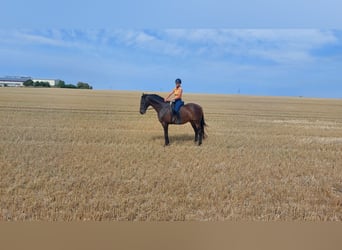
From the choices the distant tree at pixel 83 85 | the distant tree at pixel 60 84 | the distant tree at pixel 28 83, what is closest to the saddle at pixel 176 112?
the distant tree at pixel 83 85

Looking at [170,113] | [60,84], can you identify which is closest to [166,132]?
[170,113]

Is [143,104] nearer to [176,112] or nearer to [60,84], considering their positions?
[176,112]

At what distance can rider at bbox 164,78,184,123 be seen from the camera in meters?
2.38

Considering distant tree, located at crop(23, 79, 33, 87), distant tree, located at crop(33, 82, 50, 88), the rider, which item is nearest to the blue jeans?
the rider

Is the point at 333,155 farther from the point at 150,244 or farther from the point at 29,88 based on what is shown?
the point at 29,88

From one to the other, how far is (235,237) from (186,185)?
2.07 feet

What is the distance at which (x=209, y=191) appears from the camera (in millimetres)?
2490

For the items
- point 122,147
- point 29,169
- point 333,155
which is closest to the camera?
point 29,169

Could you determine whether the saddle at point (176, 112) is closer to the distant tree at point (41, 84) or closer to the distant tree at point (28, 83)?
the distant tree at point (41, 84)

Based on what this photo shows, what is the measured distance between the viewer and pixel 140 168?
2.61 metres

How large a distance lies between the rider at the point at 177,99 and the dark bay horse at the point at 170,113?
0.05m

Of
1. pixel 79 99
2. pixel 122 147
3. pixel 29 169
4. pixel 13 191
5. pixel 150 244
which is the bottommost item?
pixel 150 244

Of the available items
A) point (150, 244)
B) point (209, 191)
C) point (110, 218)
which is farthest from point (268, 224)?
point (110, 218)

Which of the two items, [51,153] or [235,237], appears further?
[51,153]
